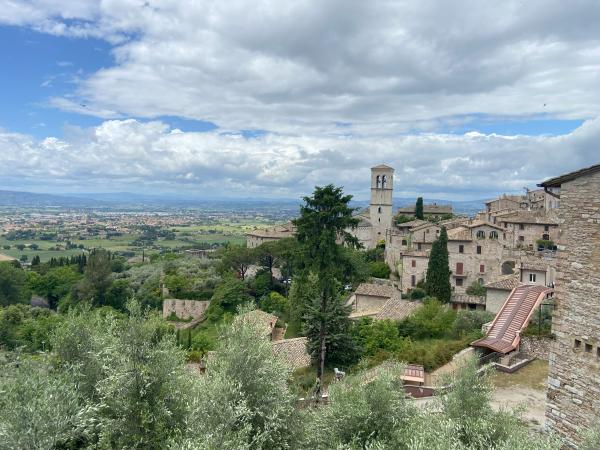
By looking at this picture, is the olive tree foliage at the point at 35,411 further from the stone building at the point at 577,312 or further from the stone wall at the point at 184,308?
the stone wall at the point at 184,308

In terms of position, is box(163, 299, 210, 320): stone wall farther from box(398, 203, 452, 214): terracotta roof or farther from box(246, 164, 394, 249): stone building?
box(398, 203, 452, 214): terracotta roof

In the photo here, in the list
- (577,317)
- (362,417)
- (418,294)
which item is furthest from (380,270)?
(362,417)

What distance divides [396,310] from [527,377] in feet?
41.1

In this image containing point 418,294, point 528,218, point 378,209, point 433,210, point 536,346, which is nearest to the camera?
point 536,346

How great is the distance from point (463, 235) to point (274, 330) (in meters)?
20.0

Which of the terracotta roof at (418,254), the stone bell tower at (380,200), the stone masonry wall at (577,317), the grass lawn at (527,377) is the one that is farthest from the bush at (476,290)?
the stone masonry wall at (577,317)

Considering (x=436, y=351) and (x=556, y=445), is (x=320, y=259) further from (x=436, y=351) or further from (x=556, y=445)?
(x=556, y=445)

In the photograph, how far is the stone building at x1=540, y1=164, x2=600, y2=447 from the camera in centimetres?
881

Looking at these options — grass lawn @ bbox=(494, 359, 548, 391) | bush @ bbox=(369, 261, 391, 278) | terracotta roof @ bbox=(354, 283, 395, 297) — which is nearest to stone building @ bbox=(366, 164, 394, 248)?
bush @ bbox=(369, 261, 391, 278)

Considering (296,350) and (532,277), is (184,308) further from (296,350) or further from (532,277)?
(532,277)

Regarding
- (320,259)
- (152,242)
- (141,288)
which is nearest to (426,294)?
(320,259)

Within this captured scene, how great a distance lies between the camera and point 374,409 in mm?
9336

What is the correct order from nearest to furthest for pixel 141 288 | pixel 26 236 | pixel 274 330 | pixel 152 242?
pixel 274 330
pixel 141 288
pixel 152 242
pixel 26 236

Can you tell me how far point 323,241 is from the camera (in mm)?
19109
